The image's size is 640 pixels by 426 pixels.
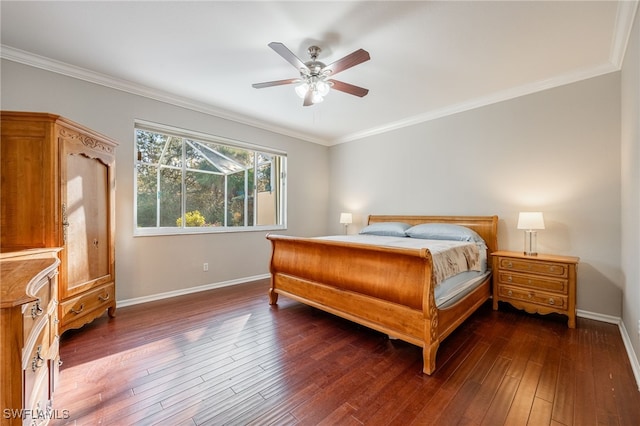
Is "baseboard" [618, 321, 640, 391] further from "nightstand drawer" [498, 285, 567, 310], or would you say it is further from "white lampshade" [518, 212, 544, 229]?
"white lampshade" [518, 212, 544, 229]

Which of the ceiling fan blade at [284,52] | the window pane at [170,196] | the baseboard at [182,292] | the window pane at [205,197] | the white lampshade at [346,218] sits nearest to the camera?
the ceiling fan blade at [284,52]

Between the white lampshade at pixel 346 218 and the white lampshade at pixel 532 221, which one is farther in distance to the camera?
the white lampshade at pixel 346 218

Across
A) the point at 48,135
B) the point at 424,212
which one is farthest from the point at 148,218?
the point at 424,212

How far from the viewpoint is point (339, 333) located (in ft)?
8.27

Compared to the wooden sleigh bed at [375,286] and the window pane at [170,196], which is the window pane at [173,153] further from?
the wooden sleigh bed at [375,286]

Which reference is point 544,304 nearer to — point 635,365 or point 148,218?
point 635,365

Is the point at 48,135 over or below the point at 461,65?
below

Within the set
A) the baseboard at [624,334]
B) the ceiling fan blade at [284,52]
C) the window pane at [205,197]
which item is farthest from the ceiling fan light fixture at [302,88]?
the baseboard at [624,334]

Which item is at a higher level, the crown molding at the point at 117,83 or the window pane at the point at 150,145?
the crown molding at the point at 117,83

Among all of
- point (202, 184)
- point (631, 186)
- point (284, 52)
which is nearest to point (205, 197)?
point (202, 184)

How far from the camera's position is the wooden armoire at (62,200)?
201 cm

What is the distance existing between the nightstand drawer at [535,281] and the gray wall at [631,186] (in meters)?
0.44

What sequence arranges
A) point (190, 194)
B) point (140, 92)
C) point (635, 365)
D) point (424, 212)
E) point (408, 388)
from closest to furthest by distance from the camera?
1. point (408, 388)
2. point (635, 365)
3. point (140, 92)
4. point (190, 194)
5. point (424, 212)

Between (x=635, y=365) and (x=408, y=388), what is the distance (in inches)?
67.2
